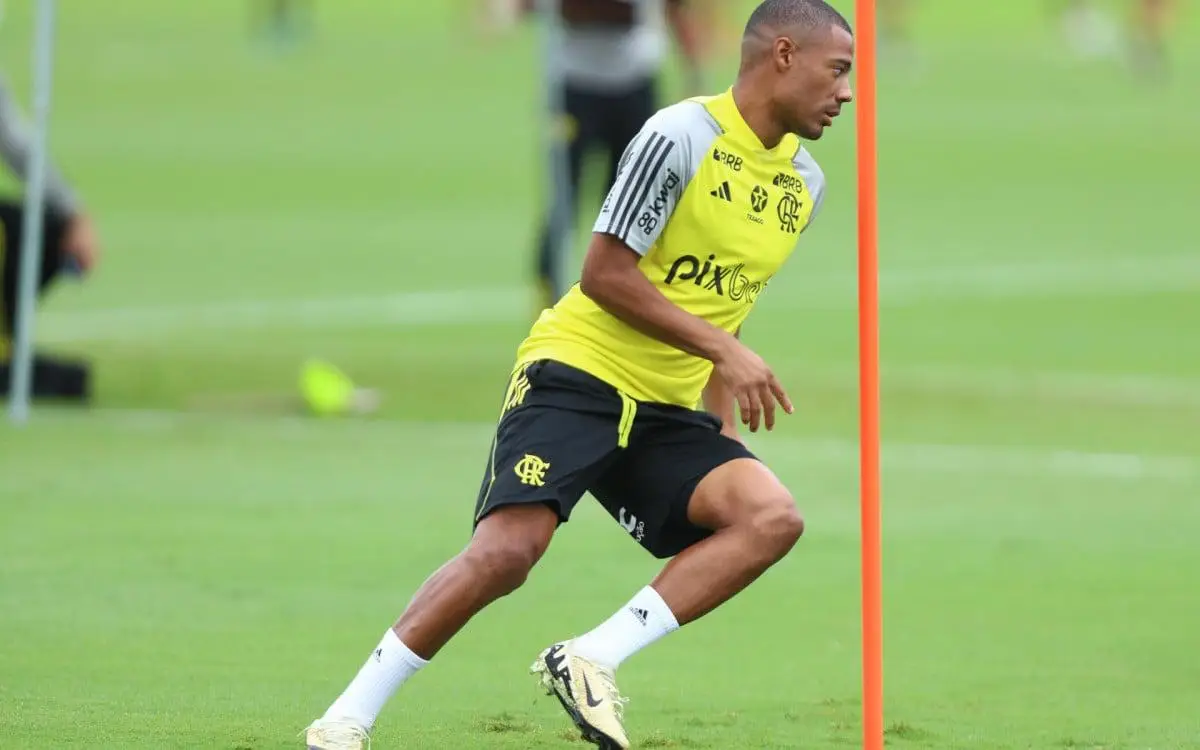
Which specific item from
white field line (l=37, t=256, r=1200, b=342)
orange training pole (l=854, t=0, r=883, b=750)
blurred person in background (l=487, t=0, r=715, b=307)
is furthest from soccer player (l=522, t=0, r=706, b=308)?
orange training pole (l=854, t=0, r=883, b=750)

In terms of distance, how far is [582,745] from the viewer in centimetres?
704

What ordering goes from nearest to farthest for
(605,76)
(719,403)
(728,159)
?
(728,159)
(719,403)
(605,76)

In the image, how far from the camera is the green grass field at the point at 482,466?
776cm

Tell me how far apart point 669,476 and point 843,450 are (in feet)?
20.7

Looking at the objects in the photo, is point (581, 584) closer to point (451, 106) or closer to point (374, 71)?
point (451, 106)

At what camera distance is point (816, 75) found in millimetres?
6770

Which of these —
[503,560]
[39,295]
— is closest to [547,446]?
[503,560]

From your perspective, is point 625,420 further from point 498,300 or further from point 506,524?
point 498,300

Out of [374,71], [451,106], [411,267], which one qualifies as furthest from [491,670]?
[374,71]

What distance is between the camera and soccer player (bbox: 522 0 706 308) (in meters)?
16.4

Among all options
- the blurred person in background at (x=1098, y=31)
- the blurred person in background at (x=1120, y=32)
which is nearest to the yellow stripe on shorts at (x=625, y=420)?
the blurred person in background at (x=1098, y=31)

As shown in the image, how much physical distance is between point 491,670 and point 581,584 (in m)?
1.58

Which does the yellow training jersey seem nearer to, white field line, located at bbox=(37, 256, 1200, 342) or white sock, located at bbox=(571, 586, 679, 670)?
white sock, located at bbox=(571, 586, 679, 670)

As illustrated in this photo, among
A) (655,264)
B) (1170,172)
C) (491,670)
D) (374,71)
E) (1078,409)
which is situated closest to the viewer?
(655,264)
